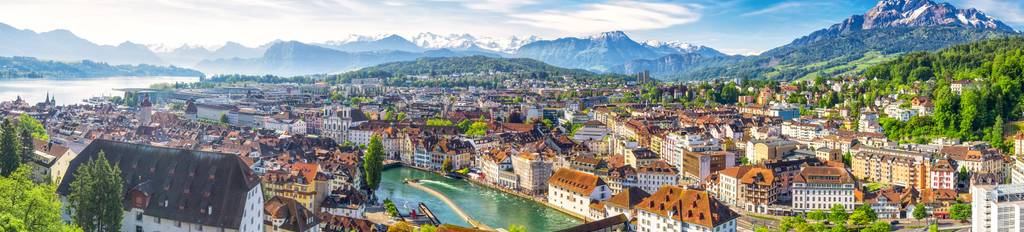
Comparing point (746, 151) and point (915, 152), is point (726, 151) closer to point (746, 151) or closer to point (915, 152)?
point (746, 151)

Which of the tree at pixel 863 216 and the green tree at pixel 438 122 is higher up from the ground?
the green tree at pixel 438 122

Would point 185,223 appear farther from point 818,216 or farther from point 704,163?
point 704,163

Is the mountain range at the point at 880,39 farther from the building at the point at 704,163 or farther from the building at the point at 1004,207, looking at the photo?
the building at the point at 1004,207

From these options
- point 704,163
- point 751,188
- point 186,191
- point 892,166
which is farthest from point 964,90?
point 186,191

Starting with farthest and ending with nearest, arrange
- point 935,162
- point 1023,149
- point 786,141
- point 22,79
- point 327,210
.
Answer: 1. point 22,79
2. point 786,141
3. point 1023,149
4. point 935,162
5. point 327,210

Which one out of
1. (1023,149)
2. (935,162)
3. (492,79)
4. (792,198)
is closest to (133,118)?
(792,198)

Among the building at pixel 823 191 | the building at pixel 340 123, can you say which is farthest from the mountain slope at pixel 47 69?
the building at pixel 823 191

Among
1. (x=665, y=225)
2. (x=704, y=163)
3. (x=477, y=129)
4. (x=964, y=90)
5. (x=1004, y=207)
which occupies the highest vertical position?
(x=964, y=90)
